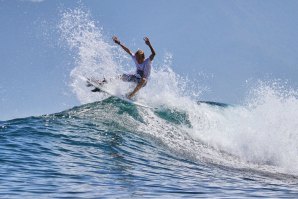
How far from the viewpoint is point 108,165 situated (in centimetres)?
768

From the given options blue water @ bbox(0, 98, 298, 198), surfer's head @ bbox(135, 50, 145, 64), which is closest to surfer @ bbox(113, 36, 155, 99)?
surfer's head @ bbox(135, 50, 145, 64)

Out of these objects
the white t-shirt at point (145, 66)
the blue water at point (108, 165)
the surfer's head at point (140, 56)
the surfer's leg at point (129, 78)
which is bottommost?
the blue water at point (108, 165)

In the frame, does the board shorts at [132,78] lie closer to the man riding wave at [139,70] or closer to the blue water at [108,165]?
the man riding wave at [139,70]

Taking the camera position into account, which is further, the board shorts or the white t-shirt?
the board shorts

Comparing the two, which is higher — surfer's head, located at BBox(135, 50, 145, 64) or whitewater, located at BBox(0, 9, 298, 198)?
surfer's head, located at BBox(135, 50, 145, 64)

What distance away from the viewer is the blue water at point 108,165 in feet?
18.3

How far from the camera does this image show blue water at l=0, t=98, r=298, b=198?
220 inches

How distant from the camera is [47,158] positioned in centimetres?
775

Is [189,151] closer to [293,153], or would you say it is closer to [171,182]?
[293,153]

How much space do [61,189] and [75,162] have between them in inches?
89.8

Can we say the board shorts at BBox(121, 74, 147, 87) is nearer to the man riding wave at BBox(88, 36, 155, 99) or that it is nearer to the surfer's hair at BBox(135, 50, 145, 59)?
the man riding wave at BBox(88, 36, 155, 99)

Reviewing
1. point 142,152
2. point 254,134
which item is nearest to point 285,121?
point 254,134

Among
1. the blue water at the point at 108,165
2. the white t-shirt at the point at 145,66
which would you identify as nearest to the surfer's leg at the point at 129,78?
the white t-shirt at the point at 145,66

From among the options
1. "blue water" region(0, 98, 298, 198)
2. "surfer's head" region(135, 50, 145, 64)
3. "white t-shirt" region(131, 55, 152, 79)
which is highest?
"surfer's head" region(135, 50, 145, 64)
